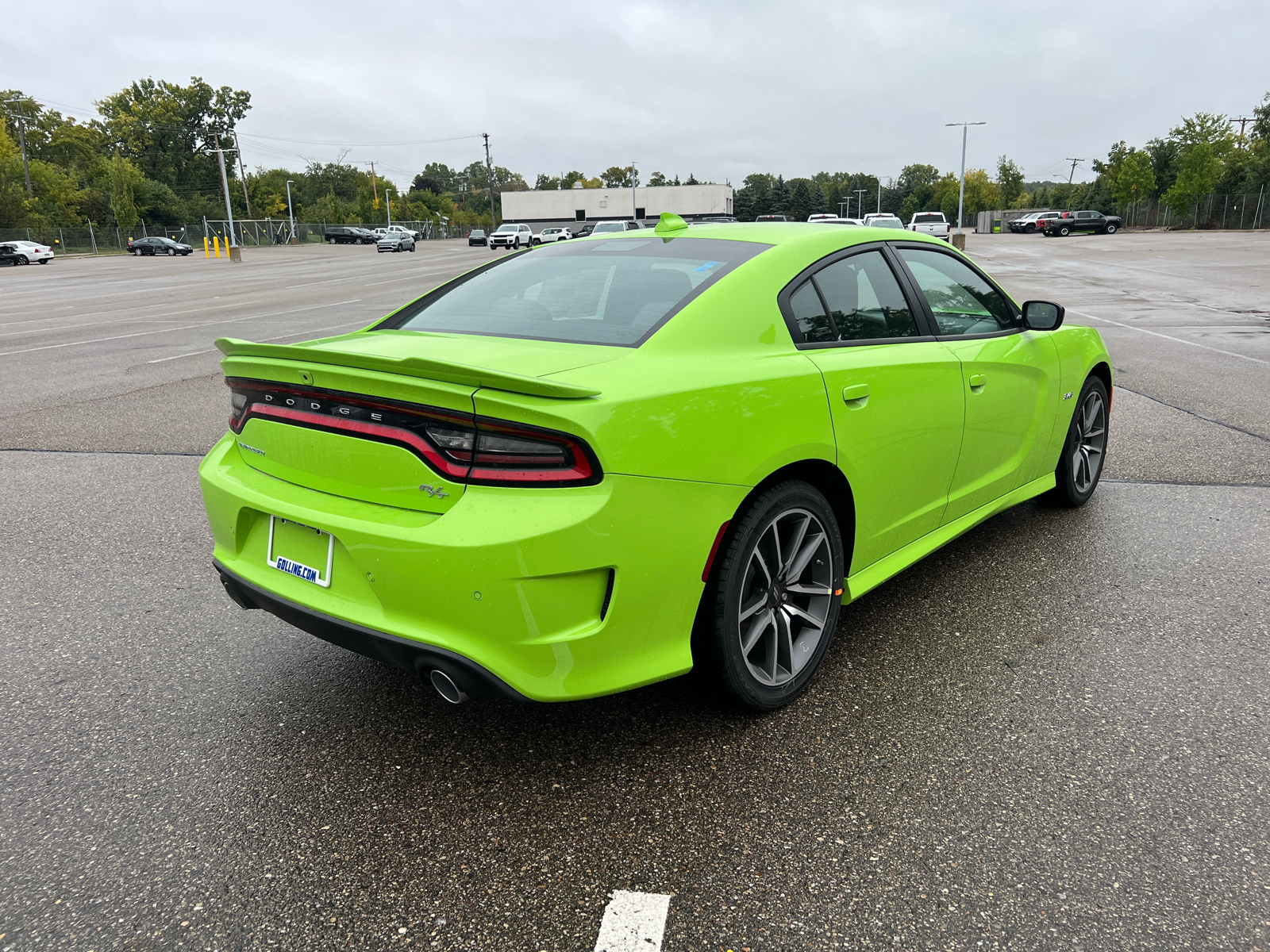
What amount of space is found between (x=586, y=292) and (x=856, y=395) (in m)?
1.01

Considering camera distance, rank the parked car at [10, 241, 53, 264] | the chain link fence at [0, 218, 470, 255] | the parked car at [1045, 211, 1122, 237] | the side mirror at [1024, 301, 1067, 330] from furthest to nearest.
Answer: the chain link fence at [0, 218, 470, 255] < the parked car at [1045, 211, 1122, 237] < the parked car at [10, 241, 53, 264] < the side mirror at [1024, 301, 1067, 330]

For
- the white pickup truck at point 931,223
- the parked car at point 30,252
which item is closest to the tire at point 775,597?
the white pickup truck at point 931,223

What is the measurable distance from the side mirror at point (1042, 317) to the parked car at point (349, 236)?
7966 cm

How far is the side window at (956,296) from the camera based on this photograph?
12.3ft

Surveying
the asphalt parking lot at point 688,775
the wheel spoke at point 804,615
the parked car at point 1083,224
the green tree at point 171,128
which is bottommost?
the asphalt parking lot at point 688,775

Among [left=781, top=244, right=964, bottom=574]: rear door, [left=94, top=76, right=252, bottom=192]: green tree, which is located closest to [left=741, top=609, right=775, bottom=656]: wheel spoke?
[left=781, top=244, right=964, bottom=574]: rear door

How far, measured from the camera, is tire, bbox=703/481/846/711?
2670 mm

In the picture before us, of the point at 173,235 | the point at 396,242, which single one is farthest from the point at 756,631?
the point at 173,235

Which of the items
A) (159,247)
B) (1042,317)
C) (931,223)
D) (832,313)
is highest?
(931,223)

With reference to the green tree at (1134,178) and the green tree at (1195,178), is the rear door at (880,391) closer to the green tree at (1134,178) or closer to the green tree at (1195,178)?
the green tree at (1195,178)

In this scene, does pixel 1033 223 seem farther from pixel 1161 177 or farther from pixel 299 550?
pixel 299 550

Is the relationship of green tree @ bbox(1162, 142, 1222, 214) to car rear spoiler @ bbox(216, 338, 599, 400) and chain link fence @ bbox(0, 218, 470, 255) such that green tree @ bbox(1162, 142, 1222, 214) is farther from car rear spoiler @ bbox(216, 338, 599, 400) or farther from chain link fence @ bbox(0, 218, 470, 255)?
car rear spoiler @ bbox(216, 338, 599, 400)

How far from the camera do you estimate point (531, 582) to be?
2.26 meters

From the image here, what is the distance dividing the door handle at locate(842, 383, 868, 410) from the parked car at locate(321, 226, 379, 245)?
264ft
